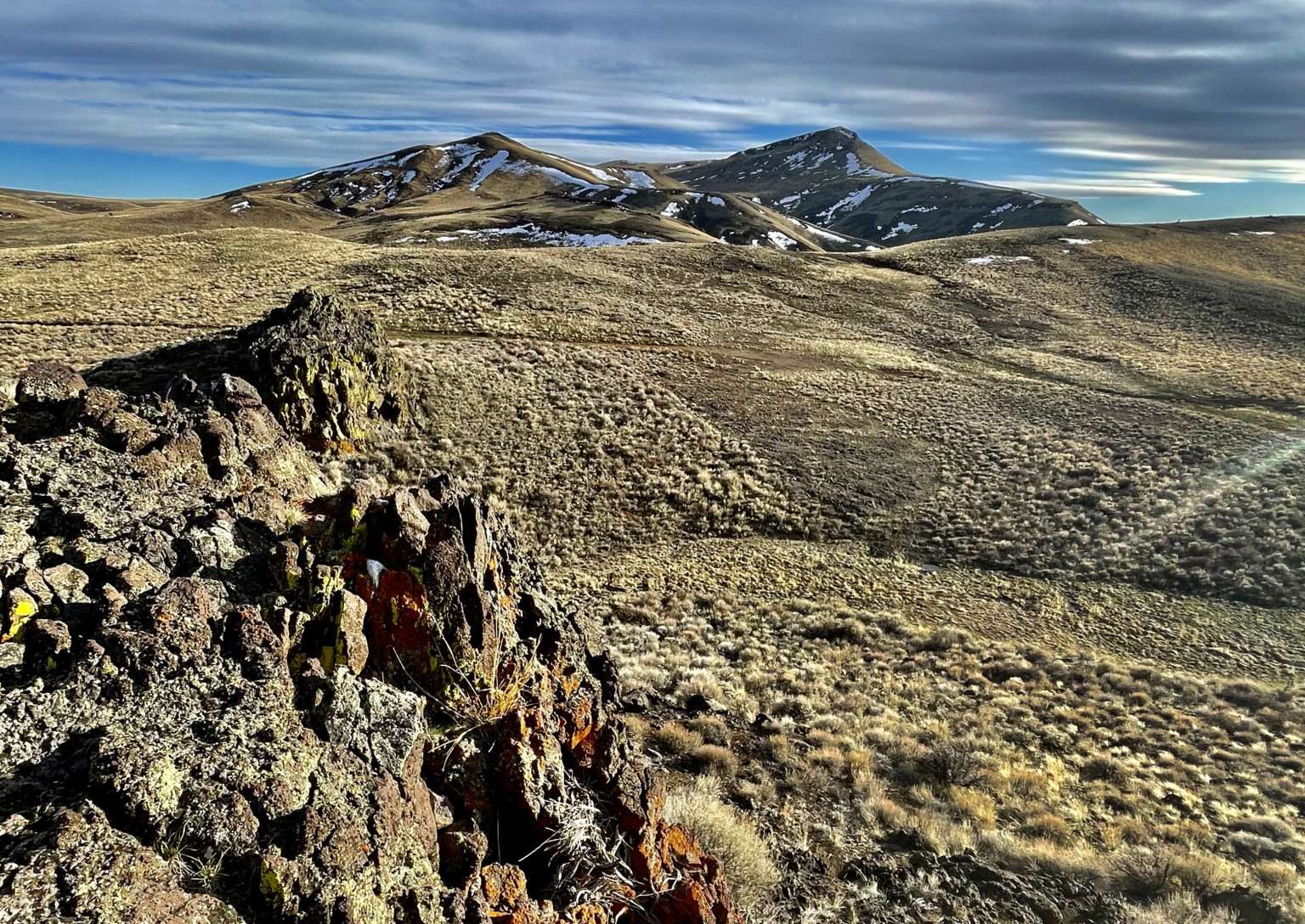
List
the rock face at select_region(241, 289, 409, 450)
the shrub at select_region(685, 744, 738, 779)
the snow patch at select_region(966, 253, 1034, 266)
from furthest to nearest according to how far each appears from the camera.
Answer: the snow patch at select_region(966, 253, 1034, 266) → the rock face at select_region(241, 289, 409, 450) → the shrub at select_region(685, 744, 738, 779)

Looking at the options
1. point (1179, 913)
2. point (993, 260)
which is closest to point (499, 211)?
point (993, 260)

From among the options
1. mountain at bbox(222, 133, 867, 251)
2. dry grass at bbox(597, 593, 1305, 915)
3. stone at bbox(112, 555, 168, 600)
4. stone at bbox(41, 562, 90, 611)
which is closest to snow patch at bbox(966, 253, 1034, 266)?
mountain at bbox(222, 133, 867, 251)

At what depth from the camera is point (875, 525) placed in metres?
24.4

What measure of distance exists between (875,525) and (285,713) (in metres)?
22.5

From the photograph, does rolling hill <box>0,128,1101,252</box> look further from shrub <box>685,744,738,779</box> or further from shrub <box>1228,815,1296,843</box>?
shrub <box>1228,815,1296,843</box>

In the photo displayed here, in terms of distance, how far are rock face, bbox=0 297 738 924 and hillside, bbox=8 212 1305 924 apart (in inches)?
10.3

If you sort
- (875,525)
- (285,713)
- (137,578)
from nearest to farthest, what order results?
1. (285,713)
2. (137,578)
3. (875,525)

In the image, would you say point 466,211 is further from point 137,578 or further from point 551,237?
point 137,578

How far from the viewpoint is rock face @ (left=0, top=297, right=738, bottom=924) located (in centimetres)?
375

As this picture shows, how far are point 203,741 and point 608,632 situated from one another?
13.1m

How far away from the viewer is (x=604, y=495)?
24.6 meters

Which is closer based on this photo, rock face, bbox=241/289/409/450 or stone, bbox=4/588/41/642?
stone, bbox=4/588/41/642

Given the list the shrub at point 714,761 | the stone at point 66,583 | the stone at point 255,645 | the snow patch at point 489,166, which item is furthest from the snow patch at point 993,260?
the snow patch at point 489,166

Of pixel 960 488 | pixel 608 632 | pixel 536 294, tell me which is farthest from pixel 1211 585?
pixel 536 294
